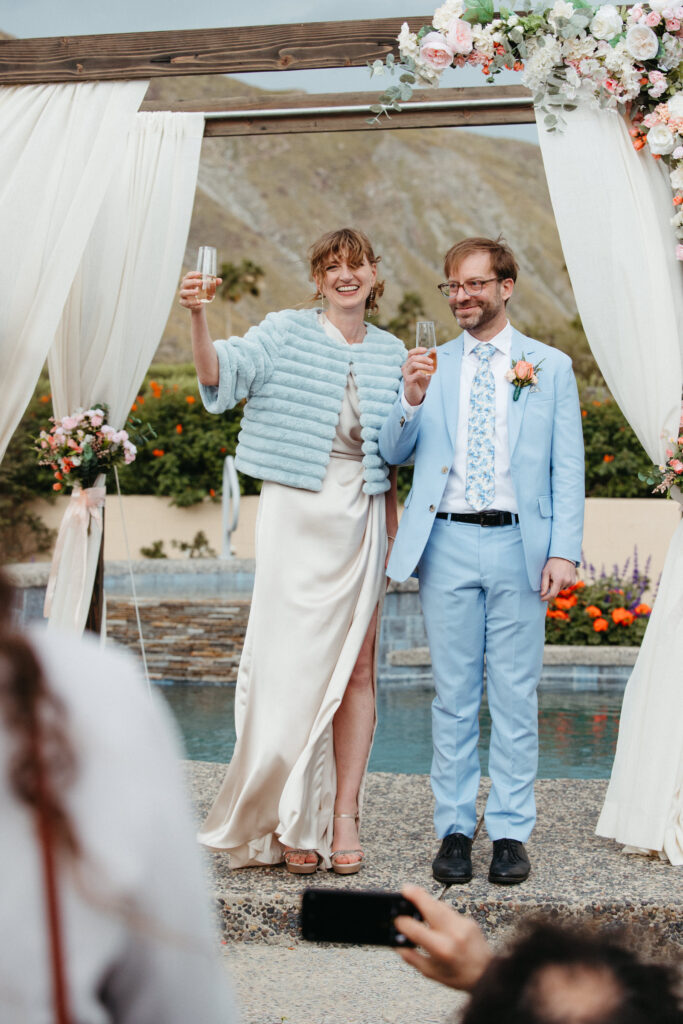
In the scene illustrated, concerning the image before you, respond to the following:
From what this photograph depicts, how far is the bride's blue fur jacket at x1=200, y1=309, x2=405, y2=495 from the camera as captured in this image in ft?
11.9

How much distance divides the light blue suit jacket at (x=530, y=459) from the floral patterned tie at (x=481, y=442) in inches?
2.2

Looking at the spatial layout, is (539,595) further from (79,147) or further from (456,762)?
(79,147)

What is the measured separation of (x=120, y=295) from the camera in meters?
4.34

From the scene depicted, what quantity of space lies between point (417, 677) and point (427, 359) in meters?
5.27

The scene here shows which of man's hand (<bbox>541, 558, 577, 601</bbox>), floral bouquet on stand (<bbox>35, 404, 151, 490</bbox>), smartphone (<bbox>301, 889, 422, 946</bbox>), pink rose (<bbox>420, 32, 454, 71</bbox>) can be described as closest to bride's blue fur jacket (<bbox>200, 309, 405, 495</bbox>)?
man's hand (<bbox>541, 558, 577, 601</bbox>)

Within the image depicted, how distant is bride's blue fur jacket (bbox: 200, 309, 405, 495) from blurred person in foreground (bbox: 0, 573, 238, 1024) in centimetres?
276

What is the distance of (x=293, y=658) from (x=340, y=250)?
1292mm

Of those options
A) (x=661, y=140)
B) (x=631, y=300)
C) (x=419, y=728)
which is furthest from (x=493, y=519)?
(x=419, y=728)

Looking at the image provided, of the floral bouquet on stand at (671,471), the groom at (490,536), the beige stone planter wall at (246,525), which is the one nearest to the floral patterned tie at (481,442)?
the groom at (490,536)

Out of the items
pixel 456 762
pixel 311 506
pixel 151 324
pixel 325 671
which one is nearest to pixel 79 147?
pixel 151 324

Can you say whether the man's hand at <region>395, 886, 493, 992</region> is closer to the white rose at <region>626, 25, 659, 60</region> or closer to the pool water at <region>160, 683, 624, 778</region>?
the white rose at <region>626, 25, 659, 60</region>

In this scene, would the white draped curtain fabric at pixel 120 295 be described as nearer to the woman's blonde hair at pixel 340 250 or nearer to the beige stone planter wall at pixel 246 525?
the woman's blonde hair at pixel 340 250

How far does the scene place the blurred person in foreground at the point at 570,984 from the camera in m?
0.85

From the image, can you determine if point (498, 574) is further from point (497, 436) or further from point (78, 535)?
point (78, 535)
